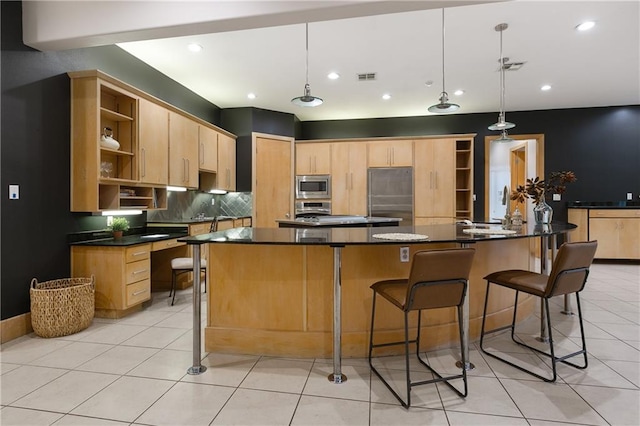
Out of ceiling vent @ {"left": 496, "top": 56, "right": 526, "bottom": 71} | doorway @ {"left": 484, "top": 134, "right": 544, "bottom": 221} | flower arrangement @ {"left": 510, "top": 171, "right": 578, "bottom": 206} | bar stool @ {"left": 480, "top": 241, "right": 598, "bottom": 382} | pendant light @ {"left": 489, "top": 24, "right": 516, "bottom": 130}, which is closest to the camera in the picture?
bar stool @ {"left": 480, "top": 241, "right": 598, "bottom": 382}

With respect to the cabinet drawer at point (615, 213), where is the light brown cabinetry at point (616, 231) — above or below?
below

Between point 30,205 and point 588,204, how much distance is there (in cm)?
825

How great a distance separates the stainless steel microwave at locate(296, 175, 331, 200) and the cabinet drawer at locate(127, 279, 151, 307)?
363cm

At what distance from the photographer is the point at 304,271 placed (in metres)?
2.53

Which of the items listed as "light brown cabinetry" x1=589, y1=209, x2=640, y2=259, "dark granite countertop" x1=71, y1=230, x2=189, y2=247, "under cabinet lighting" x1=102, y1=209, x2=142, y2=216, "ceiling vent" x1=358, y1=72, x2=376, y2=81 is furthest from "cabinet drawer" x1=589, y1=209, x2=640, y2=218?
"under cabinet lighting" x1=102, y1=209, x2=142, y2=216

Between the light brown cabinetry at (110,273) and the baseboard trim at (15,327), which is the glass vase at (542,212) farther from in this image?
the baseboard trim at (15,327)

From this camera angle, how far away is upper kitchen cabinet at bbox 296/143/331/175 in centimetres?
680

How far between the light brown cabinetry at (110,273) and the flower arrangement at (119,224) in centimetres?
42

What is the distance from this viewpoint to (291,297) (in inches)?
99.8

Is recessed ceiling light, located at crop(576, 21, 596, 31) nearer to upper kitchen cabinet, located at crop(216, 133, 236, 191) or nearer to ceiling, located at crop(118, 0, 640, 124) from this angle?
ceiling, located at crop(118, 0, 640, 124)

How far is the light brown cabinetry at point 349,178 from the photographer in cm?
672

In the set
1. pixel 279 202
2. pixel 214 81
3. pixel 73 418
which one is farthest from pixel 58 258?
pixel 279 202

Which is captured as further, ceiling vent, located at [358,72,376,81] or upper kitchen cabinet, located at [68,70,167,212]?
ceiling vent, located at [358,72,376,81]

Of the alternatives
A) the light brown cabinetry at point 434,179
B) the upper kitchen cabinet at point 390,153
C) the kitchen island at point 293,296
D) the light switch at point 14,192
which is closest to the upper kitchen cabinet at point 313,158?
the upper kitchen cabinet at point 390,153
